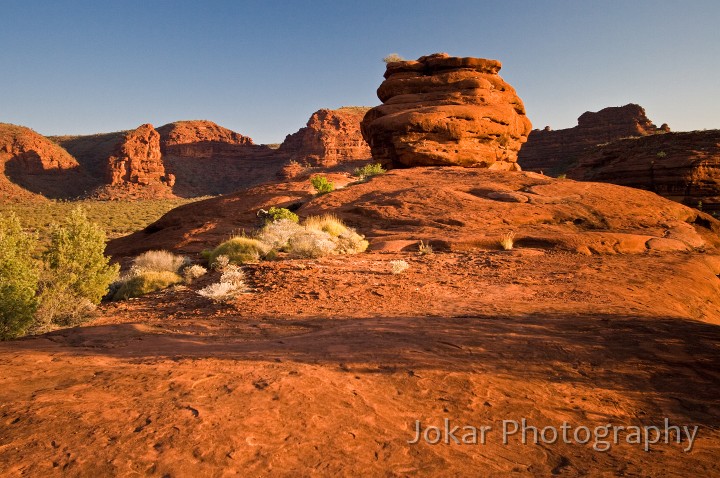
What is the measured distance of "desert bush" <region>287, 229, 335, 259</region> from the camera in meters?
10.2

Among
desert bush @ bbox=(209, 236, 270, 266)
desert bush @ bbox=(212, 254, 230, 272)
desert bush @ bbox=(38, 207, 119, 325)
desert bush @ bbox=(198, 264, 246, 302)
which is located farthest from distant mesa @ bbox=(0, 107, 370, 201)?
desert bush @ bbox=(198, 264, 246, 302)

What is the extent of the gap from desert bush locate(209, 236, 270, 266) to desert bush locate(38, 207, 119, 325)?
2.46m

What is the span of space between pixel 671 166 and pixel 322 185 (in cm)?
3043

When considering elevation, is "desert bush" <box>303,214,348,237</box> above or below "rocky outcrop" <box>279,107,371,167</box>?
below

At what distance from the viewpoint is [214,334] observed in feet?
18.2

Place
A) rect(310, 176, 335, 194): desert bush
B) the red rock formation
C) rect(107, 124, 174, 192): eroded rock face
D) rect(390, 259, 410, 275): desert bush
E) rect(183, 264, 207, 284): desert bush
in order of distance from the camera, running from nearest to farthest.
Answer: rect(390, 259, 410, 275): desert bush
rect(183, 264, 207, 284): desert bush
rect(310, 176, 335, 194): desert bush
rect(107, 124, 174, 192): eroded rock face
the red rock formation

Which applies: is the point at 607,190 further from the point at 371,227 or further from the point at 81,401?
the point at 81,401

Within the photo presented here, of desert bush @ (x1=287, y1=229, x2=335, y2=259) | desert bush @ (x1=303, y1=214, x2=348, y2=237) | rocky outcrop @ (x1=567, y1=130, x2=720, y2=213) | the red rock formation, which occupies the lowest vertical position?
desert bush @ (x1=287, y1=229, x2=335, y2=259)

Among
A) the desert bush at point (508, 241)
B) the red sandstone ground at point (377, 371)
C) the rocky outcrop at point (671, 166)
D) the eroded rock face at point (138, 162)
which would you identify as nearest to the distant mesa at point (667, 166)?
the rocky outcrop at point (671, 166)

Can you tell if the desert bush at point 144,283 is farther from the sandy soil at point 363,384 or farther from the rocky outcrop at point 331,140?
the rocky outcrop at point 331,140

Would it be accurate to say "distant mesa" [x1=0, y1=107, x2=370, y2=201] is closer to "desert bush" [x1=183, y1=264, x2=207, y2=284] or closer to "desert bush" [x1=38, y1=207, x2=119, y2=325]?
"desert bush" [x1=183, y1=264, x2=207, y2=284]

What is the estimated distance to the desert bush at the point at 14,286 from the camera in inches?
238

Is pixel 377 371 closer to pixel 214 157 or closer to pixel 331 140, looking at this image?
pixel 331 140

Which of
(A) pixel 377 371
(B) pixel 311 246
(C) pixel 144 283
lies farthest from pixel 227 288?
(A) pixel 377 371
